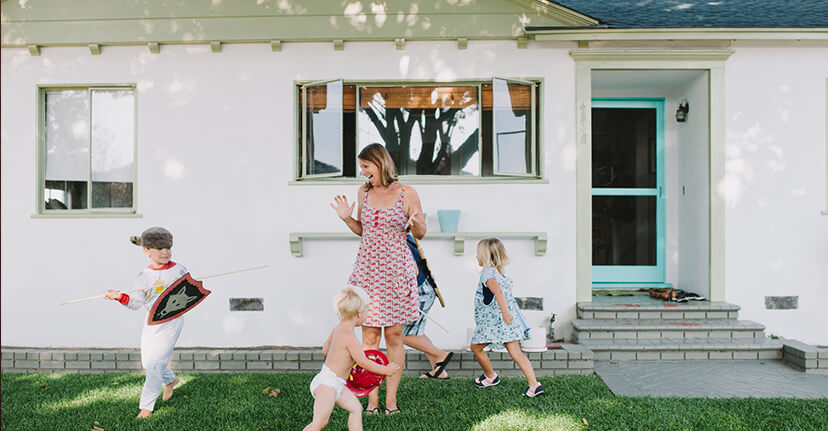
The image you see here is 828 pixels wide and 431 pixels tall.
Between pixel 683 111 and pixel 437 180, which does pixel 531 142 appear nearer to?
pixel 437 180

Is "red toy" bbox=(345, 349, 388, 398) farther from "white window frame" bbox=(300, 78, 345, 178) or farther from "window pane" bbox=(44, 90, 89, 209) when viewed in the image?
"window pane" bbox=(44, 90, 89, 209)

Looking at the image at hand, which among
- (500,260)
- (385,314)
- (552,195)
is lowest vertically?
(385,314)

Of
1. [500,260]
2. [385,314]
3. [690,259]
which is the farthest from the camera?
[690,259]

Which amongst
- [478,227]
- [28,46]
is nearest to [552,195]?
[478,227]

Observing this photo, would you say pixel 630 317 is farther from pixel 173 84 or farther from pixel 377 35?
pixel 173 84

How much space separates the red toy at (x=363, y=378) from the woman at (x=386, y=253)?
35 centimetres

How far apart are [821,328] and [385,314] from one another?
201 inches

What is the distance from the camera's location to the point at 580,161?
615 centimetres

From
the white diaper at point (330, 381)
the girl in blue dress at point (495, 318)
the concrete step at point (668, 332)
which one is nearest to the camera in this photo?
the white diaper at point (330, 381)

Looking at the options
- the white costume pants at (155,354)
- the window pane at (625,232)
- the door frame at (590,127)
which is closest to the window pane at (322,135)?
the white costume pants at (155,354)

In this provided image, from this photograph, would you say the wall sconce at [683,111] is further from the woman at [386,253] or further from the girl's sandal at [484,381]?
the woman at [386,253]

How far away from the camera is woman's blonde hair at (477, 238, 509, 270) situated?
15.2ft

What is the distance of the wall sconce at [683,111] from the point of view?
6.80m

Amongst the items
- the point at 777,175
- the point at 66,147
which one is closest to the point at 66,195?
the point at 66,147
